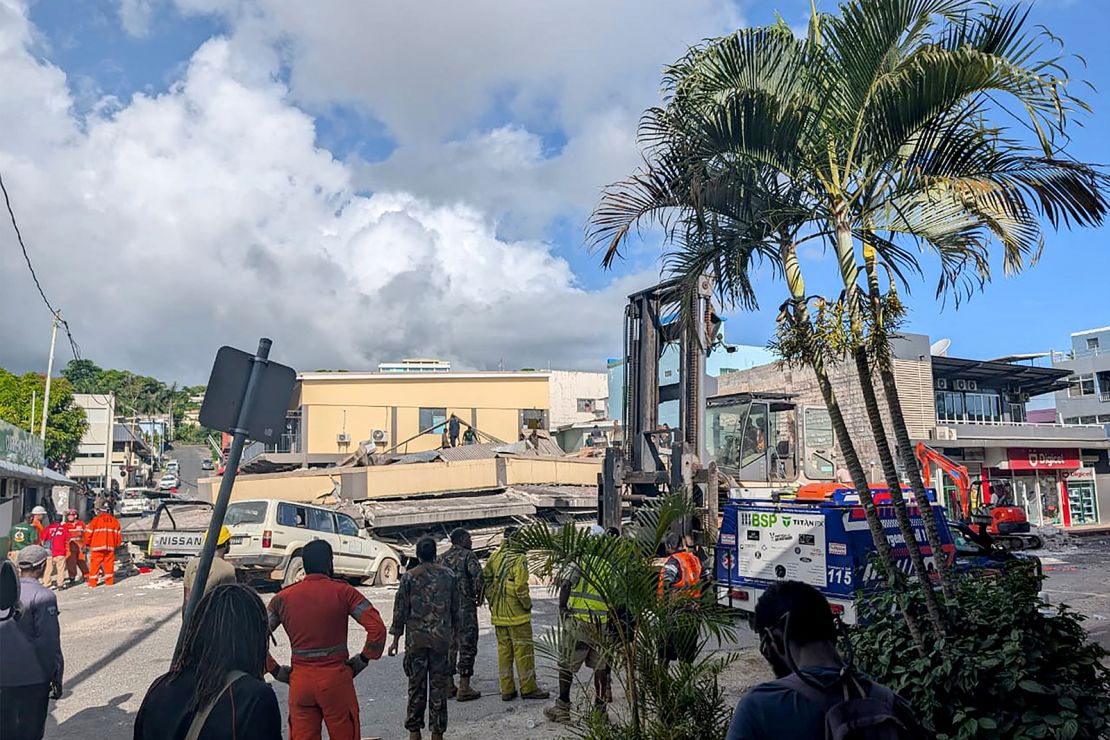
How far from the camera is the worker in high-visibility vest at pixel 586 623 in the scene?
16.7ft

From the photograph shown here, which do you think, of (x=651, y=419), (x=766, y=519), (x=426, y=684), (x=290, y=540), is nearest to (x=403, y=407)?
(x=290, y=540)

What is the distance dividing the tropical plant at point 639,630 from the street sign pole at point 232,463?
181cm

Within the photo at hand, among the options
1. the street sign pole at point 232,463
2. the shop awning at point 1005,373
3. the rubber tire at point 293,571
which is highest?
the shop awning at point 1005,373

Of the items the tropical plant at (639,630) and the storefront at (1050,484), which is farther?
the storefront at (1050,484)

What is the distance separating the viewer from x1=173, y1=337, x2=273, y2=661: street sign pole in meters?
4.00

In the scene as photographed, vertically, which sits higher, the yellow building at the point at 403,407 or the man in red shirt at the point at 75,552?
the yellow building at the point at 403,407

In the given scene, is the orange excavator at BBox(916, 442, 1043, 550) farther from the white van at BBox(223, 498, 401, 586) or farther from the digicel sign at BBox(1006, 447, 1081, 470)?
the white van at BBox(223, 498, 401, 586)

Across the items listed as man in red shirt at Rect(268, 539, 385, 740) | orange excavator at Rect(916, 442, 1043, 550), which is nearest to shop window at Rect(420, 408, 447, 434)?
orange excavator at Rect(916, 442, 1043, 550)

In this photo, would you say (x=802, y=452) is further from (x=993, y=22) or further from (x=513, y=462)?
(x=993, y=22)

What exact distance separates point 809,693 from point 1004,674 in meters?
2.74

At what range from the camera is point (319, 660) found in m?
4.79

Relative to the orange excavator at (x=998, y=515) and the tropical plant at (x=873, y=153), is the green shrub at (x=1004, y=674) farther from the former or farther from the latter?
the orange excavator at (x=998, y=515)

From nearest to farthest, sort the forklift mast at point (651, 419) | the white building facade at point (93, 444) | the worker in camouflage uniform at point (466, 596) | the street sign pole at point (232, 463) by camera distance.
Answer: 1. the street sign pole at point (232, 463)
2. the worker in camouflage uniform at point (466, 596)
3. the forklift mast at point (651, 419)
4. the white building facade at point (93, 444)

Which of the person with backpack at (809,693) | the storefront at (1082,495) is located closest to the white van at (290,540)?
the person with backpack at (809,693)
